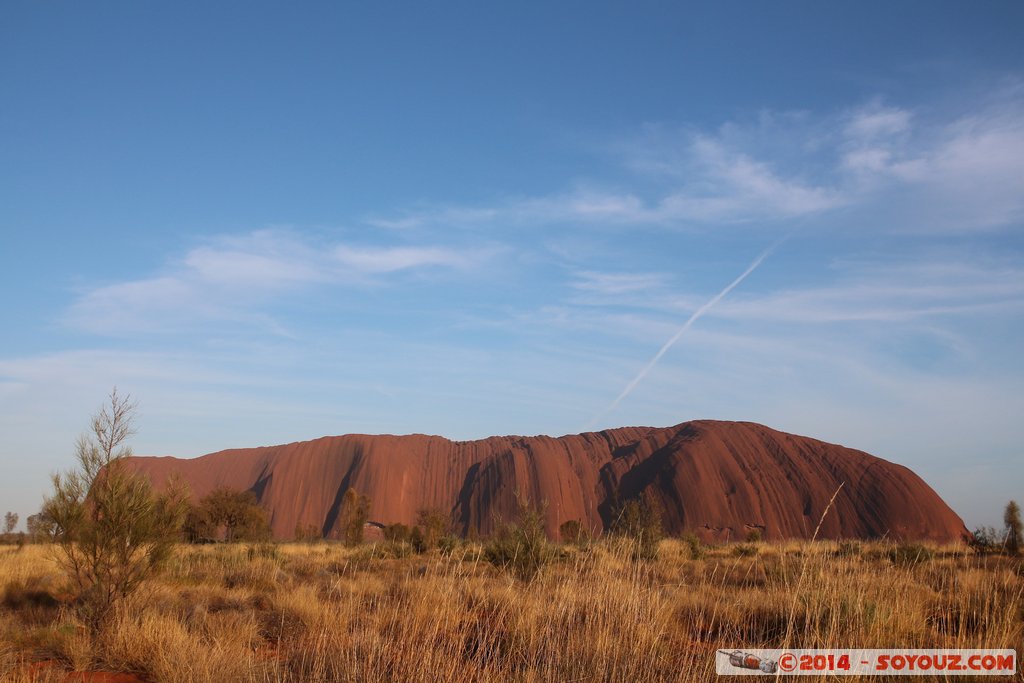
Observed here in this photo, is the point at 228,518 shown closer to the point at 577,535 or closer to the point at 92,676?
the point at 92,676

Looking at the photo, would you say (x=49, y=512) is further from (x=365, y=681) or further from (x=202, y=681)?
(x=365, y=681)

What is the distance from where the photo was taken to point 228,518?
39.8m

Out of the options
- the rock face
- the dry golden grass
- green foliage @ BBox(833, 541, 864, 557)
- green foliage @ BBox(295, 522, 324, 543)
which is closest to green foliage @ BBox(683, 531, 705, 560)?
green foliage @ BBox(833, 541, 864, 557)

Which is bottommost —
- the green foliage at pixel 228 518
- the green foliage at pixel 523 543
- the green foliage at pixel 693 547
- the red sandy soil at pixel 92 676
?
the green foliage at pixel 228 518

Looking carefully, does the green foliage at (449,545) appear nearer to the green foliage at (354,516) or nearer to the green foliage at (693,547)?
the green foliage at (693,547)

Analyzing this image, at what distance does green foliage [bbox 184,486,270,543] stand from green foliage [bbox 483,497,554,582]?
2922 centimetres

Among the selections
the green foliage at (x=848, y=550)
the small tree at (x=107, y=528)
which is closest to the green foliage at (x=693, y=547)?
the green foliage at (x=848, y=550)

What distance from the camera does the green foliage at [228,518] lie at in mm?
38344

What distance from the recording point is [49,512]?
9.27 m

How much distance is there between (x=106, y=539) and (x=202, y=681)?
17.1ft

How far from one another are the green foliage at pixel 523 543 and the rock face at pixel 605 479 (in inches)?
1870

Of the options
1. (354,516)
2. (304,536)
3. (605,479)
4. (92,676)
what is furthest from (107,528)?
(605,479)

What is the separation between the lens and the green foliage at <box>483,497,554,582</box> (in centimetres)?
1148

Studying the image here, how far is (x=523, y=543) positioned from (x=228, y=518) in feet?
111
